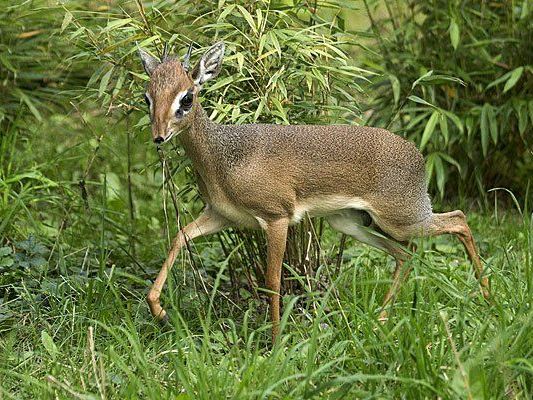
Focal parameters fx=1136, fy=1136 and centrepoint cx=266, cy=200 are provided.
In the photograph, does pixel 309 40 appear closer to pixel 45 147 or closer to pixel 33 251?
pixel 33 251

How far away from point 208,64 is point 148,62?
0.81 ft

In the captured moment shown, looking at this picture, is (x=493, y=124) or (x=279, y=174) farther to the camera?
(x=493, y=124)

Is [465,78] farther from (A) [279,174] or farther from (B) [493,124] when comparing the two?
(A) [279,174]

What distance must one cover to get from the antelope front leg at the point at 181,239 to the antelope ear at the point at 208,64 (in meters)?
0.61

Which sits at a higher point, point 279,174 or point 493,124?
point 279,174

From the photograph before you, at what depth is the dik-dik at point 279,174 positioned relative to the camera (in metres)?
4.62

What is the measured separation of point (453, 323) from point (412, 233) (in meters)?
0.84

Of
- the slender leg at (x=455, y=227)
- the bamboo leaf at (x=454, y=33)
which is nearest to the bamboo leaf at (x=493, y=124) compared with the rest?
the bamboo leaf at (x=454, y=33)

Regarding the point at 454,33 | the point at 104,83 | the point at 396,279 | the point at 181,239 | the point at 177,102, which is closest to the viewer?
the point at 177,102

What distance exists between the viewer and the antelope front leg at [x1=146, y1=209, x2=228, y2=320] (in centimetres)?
461

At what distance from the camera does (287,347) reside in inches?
174

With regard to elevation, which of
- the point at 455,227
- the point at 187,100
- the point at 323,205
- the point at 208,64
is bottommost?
the point at 455,227

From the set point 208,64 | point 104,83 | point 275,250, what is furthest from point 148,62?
point 275,250

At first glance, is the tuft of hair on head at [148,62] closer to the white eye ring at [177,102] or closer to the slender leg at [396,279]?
the white eye ring at [177,102]
